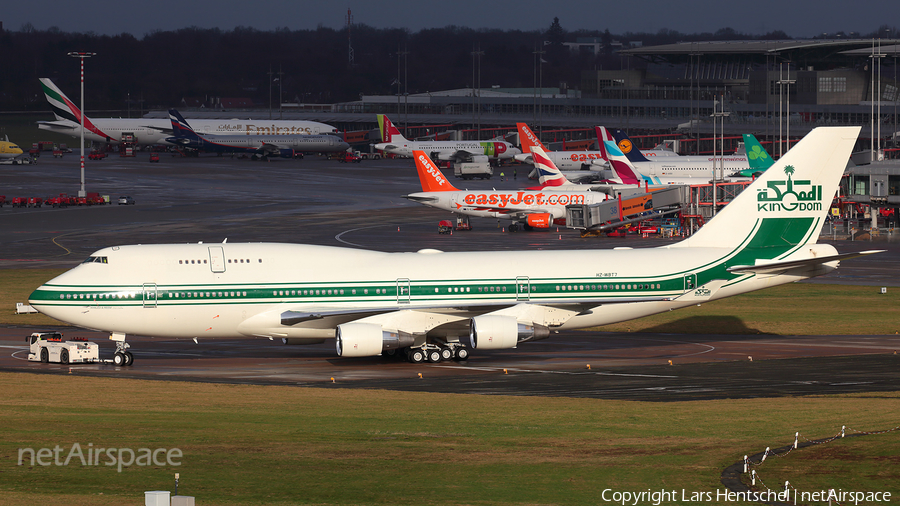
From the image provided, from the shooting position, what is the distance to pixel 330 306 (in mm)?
42469

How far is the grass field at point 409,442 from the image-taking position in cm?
2152

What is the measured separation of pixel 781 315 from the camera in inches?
2149

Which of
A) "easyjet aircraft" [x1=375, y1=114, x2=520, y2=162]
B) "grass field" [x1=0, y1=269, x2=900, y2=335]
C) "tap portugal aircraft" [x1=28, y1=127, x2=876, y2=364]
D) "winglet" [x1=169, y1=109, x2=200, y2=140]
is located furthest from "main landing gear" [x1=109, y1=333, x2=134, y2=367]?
"winglet" [x1=169, y1=109, x2=200, y2=140]

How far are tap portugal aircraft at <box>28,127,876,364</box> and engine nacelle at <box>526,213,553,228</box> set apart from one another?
165 feet

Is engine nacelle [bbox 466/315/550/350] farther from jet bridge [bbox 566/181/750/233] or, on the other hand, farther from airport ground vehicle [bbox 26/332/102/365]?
jet bridge [bbox 566/181/750/233]

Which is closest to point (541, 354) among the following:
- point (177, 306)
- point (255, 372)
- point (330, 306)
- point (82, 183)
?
point (330, 306)

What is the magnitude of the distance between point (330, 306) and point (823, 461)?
23073 mm

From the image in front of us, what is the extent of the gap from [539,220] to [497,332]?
55896mm

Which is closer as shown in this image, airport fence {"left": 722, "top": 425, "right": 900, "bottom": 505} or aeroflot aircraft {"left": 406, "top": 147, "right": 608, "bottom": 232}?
airport fence {"left": 722, "top": 425, "right": 900, "bottom": 505}

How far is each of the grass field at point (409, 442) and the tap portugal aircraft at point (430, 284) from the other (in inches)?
220

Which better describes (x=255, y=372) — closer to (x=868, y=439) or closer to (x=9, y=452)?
(x=9, y=452)

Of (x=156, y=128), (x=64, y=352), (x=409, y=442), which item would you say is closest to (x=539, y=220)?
(x=64, y=352)

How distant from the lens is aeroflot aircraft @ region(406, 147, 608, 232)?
9700 cm

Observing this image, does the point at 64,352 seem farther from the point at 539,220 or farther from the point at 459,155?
the point at 459,155
